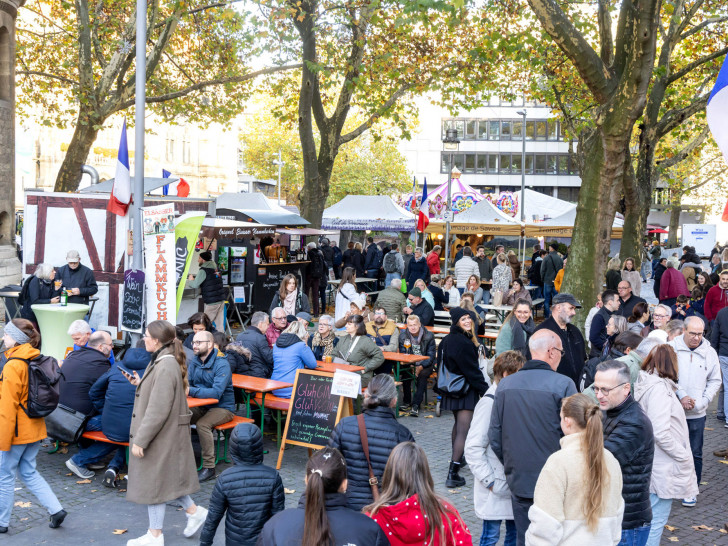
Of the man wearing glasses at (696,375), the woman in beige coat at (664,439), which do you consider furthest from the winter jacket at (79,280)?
the woman in beige coat at (664,439)

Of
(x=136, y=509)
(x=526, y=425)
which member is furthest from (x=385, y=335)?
(x=526, y=425)

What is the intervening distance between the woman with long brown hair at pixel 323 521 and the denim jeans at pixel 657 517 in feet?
10.4

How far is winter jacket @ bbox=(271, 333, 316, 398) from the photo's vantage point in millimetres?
9305

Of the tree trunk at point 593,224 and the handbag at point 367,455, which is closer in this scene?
the handbag at point 367,455

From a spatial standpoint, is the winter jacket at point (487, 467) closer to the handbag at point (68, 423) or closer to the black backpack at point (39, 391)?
the black backpack at point (39, 391)

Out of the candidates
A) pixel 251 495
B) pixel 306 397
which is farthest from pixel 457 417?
pixel 251 495

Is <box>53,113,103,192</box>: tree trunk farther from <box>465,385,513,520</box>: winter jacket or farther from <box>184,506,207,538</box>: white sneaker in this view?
<box>465,385,513,520</box>: winter jacket

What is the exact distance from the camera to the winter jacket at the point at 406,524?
3934 mm

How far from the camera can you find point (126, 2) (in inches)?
878

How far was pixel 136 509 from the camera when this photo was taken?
24.0 feet

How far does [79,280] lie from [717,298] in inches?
395

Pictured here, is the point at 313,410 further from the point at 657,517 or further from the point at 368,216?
the point at 368,216

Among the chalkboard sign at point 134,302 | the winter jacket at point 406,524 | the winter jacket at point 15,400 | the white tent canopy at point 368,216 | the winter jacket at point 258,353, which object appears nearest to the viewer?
the winter jacket at point 406,524

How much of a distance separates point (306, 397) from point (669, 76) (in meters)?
14.6
